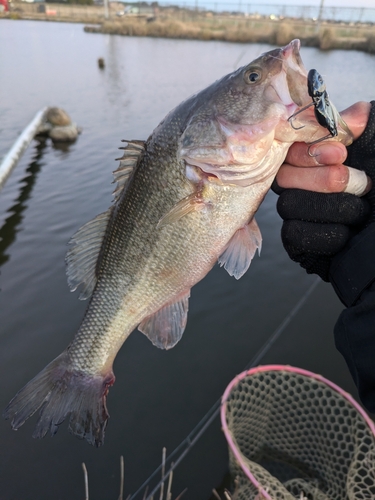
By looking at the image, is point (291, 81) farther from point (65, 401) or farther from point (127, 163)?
point (65, 401)

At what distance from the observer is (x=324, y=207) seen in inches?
67.8

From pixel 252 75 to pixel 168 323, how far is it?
4.57 ft

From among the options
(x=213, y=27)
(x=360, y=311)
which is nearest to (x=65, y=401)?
(x=360, y=311)

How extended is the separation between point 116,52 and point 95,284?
3471 cm

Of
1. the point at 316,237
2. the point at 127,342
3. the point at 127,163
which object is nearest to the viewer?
the point at 316,237

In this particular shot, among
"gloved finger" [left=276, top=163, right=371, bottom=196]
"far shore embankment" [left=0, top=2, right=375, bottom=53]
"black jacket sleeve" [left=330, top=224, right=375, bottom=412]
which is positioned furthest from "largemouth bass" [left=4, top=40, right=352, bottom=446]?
"far shore embankment" [left=0, top=2, right=375, bottom=53]

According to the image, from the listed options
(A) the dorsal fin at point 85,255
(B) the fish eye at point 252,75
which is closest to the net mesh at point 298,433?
(A) the dorsal fin at point 85,255

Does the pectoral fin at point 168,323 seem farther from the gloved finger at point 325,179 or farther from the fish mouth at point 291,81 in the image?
the fish mouth at point 291,81

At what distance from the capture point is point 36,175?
9.02 meters

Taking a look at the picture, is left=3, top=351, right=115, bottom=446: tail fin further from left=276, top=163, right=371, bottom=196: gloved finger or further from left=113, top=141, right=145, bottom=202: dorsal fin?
left=276, top=163, right=371, bottom=196: gloved finger

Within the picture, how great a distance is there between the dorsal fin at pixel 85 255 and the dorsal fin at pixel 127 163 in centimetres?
18

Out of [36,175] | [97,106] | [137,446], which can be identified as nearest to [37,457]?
[137,446]

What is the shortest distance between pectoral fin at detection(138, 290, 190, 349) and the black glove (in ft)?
2.35

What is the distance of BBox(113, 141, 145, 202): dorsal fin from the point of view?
1.91 m
